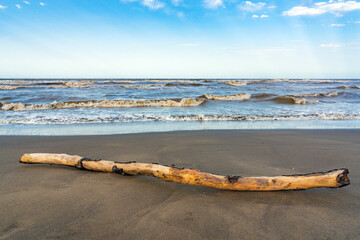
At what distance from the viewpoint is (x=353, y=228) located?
6.19 ft

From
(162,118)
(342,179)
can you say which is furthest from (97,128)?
(342,179)

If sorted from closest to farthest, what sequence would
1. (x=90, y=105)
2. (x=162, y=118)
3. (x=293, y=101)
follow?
(x=162, y=118)
(x=90, y=105)
(x=293, y=101)

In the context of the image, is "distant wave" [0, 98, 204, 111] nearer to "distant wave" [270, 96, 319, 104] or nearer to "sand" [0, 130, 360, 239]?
"distant wave" [270, 96, 319, 104]

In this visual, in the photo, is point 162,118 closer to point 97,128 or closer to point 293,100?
point 97,128

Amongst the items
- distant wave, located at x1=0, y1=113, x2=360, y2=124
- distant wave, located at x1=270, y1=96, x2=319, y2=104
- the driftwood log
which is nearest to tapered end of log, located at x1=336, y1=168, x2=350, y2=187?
the driftwood log

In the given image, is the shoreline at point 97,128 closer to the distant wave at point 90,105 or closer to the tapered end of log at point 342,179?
the tapered end of log at point 342,179

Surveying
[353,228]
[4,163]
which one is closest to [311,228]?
[353,228]

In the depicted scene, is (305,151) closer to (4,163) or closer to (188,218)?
(188,218)

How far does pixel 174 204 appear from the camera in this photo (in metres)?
2.28

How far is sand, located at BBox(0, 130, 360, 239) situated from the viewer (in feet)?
6.07

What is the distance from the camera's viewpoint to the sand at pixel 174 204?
185 centimetres

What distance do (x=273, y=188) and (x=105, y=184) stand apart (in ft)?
6.51

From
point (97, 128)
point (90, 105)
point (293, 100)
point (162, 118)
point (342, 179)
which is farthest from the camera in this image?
point (293, 100)

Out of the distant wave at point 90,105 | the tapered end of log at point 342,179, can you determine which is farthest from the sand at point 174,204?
the distant wave at point 90,105
